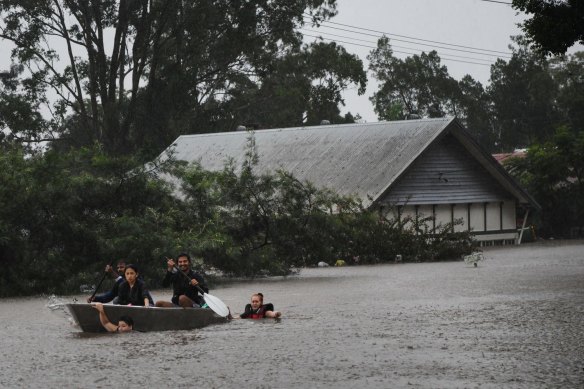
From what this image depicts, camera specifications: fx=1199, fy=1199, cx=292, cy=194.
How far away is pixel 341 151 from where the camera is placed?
175 feet

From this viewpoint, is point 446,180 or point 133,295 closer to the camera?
point 133,295

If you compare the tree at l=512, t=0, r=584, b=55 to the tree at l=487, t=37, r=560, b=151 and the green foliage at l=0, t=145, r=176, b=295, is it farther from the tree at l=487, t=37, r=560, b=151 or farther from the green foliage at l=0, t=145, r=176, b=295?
the tree at l=487, t=37, r=560, b=151

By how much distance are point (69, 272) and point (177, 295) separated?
9103mm

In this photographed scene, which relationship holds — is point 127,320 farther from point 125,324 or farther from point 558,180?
point 558,180

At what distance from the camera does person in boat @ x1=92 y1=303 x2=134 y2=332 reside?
1838 cm

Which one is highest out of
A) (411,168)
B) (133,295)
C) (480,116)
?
(480,116)

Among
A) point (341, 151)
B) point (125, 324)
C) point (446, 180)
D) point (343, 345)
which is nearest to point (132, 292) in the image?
point (125, 324)

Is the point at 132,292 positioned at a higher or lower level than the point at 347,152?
lower

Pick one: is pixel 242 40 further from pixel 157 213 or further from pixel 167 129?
pixel 157 213

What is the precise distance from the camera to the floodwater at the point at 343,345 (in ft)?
43.0

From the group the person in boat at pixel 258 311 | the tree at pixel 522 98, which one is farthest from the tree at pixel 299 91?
the person in boat at pixel 258 311

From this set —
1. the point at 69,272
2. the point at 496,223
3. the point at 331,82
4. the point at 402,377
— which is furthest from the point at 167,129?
the point at 402,377

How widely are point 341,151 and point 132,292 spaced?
34859 mm

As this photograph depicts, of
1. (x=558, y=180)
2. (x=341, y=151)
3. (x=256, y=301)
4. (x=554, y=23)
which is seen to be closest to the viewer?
(x=256, y=301)
